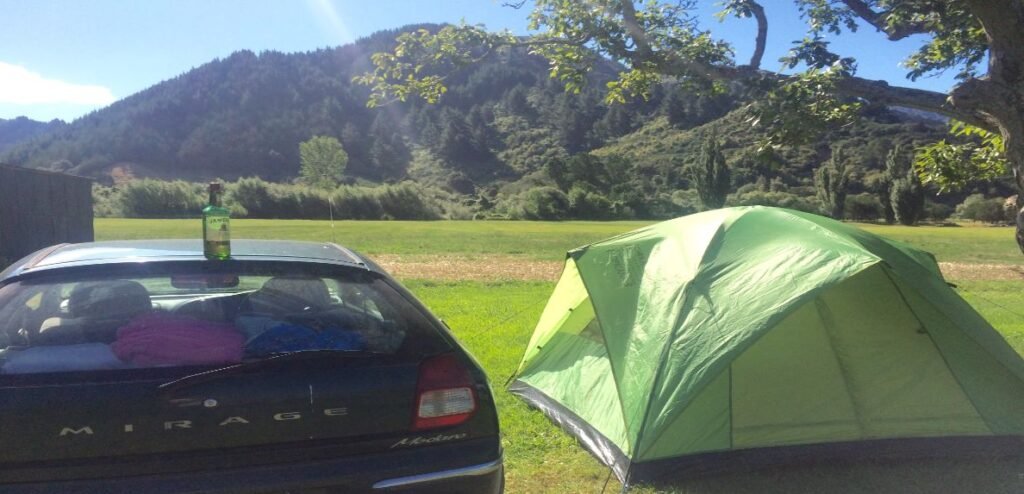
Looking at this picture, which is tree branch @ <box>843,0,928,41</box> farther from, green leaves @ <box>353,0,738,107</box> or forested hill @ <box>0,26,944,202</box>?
forested hill @ <box>0,26,944,202</box>

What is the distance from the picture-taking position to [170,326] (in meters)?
3.02

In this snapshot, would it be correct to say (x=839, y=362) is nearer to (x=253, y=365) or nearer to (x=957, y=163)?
(x=253, y=365)

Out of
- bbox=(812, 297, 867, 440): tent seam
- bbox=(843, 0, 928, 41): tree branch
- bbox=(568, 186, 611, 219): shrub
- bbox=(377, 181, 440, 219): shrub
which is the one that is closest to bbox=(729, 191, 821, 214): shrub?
A: bbox=(568, 186, 611, 219): shrub

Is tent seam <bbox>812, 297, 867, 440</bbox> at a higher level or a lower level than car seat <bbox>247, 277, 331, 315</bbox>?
lower

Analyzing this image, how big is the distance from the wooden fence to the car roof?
34.8 feet

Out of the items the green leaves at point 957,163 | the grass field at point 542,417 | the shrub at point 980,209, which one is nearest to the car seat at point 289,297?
the grass field at point 542,417

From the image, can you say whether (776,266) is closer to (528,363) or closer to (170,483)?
(528,363)

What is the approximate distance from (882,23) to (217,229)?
654 centimetres

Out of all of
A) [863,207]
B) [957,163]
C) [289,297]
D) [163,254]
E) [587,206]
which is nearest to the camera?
[163,254]

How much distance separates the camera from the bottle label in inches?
134

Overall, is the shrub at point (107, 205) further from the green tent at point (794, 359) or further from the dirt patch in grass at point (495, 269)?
the green tent at point (794, 359)

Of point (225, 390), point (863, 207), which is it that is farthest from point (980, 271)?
point (863, 207)

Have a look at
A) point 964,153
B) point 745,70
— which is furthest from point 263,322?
point 964,153

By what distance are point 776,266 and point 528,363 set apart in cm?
269
